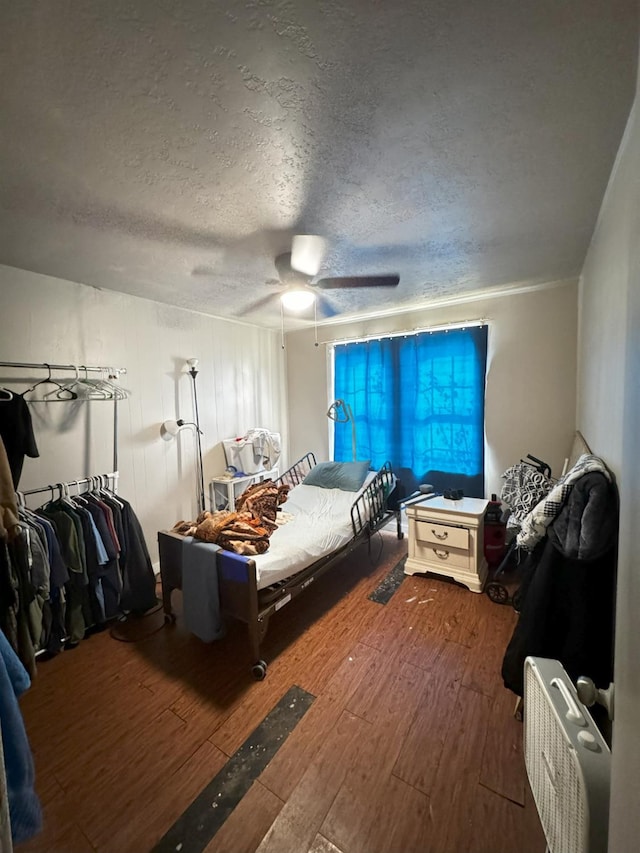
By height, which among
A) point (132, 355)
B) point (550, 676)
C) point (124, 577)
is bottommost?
point (124, 577)

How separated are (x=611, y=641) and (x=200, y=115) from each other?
7.54ft

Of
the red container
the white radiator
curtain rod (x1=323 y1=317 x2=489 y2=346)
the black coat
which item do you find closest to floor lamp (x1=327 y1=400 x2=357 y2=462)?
curtain rod (x1=323 y1=317 x2=489 y2=346)

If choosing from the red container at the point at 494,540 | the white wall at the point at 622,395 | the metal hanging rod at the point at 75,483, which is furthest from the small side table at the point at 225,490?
the white wall at the point at 622,395

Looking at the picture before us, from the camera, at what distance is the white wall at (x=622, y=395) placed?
1.86 feet

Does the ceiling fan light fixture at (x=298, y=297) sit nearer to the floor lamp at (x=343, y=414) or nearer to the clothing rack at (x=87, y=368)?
the floor lamp at (x=343, y=414)

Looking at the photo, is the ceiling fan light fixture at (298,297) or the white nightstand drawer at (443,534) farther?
the white nightstand drawer at (443,534)

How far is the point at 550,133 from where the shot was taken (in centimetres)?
116

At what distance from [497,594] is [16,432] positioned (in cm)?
339

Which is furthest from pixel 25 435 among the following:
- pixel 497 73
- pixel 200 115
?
pixel 497 73

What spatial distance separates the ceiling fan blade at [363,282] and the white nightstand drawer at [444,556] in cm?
208

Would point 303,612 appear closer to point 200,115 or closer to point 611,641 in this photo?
point 611,641

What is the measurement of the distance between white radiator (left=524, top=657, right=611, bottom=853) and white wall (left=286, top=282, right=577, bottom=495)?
2.22 meters

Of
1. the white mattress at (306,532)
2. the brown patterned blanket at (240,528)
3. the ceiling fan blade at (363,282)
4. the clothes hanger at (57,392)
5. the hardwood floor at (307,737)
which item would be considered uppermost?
the ceiling fan blade at (363,282)

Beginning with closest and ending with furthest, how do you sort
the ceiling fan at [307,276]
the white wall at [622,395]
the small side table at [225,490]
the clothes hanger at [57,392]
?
the white wall at [622,395] → the ceiling fan at [307,276] → the clothes hanger at [57,392] → the small side table at [225,490]
